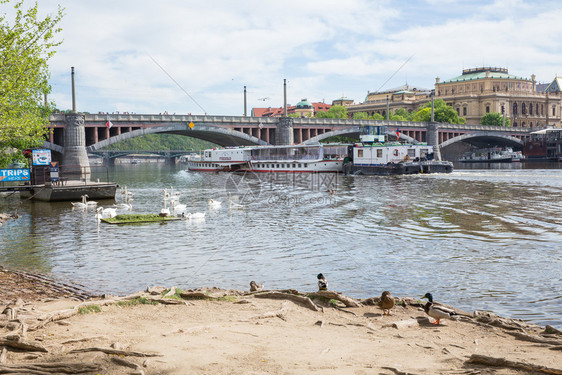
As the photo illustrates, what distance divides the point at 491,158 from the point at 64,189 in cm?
10946

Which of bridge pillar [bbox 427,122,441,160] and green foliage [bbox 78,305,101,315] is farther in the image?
bridge pillar [bbox 427,122,441,160]

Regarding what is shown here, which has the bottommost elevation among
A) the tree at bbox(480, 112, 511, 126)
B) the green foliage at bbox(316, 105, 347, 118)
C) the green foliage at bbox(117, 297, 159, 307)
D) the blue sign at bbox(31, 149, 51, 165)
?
the green foliage at bbox(117, 297, 159, 307)

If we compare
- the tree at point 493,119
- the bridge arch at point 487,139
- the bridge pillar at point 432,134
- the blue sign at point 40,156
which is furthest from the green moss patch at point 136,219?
the tree at point 493,119

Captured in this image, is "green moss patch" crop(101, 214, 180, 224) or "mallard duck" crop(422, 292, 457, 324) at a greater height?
"green moss patch" crop(101, 214, 180, 224)

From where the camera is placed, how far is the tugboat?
256ft

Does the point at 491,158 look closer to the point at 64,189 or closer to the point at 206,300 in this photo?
the point at 64,189

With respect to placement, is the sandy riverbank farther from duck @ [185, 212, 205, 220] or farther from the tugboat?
the tugboat

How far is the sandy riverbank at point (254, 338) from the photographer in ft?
31.2

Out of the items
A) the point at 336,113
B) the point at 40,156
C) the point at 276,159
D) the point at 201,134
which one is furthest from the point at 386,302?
the point at 336,113

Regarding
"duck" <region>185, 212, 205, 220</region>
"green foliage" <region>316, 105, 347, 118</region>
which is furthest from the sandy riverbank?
"green foliage" <region>316, 105, 347, 118</region>

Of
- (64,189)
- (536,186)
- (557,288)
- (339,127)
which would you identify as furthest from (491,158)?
(557,288)

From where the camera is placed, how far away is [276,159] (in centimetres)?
9750

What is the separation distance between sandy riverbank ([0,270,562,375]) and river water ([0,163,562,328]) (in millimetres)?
A: 2775

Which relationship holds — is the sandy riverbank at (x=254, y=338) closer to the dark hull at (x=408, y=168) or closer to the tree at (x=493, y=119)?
the dark hull at (x=408, y=168)
